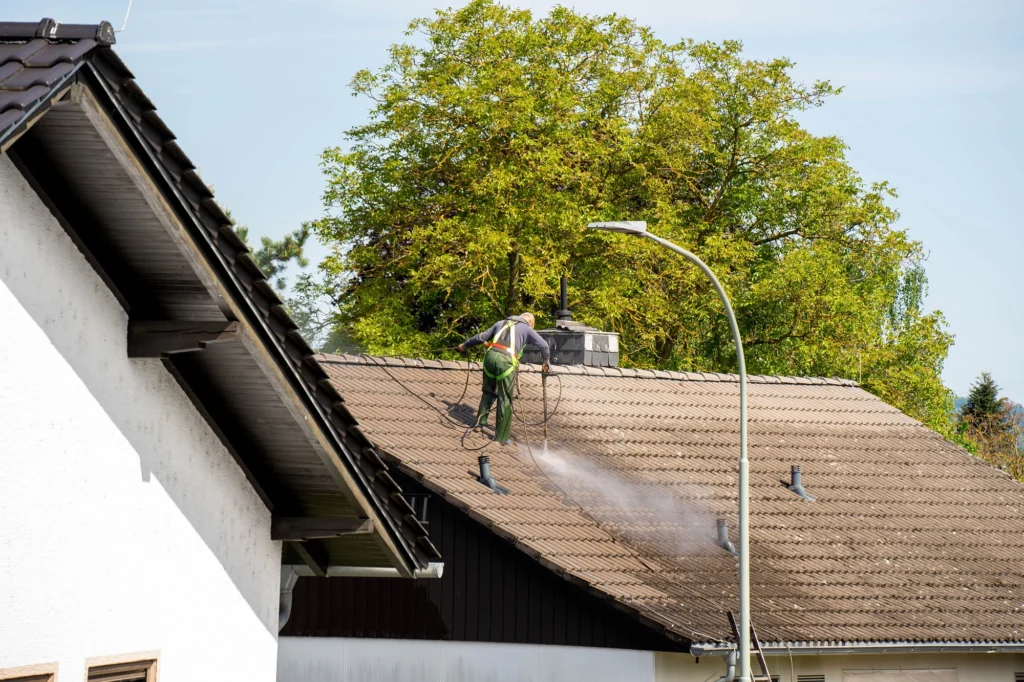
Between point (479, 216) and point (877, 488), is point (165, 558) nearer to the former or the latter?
point (877, 488)

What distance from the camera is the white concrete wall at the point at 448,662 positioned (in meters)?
17.9

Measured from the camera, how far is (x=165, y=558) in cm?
800

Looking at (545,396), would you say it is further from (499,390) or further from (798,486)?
(798,486)

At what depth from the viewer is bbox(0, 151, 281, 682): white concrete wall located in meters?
6.64

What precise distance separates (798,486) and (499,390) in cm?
495

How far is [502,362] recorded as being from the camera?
21.8 meters

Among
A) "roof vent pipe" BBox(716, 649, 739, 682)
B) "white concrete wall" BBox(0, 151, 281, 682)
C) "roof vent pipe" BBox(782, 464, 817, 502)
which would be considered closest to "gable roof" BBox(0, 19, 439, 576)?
"white concrete wall" BBox(0, 151, 281, 682)

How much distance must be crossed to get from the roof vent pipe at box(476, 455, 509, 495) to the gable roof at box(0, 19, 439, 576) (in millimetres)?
10056

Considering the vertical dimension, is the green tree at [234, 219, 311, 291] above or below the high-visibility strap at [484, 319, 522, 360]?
above

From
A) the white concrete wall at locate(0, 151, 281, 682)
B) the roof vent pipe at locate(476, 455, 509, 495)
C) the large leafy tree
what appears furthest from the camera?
the large leafy tree

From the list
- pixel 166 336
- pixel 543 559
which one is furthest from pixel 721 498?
pixel 166 336

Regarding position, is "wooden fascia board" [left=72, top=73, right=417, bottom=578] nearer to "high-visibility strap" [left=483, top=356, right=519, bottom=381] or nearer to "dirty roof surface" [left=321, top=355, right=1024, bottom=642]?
"dirty roof surface" [left=321, top=355, right=1024, bottom=642]

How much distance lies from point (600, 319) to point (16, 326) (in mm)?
34002

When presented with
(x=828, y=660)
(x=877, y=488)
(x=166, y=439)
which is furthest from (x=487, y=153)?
(x=166, y=439)
